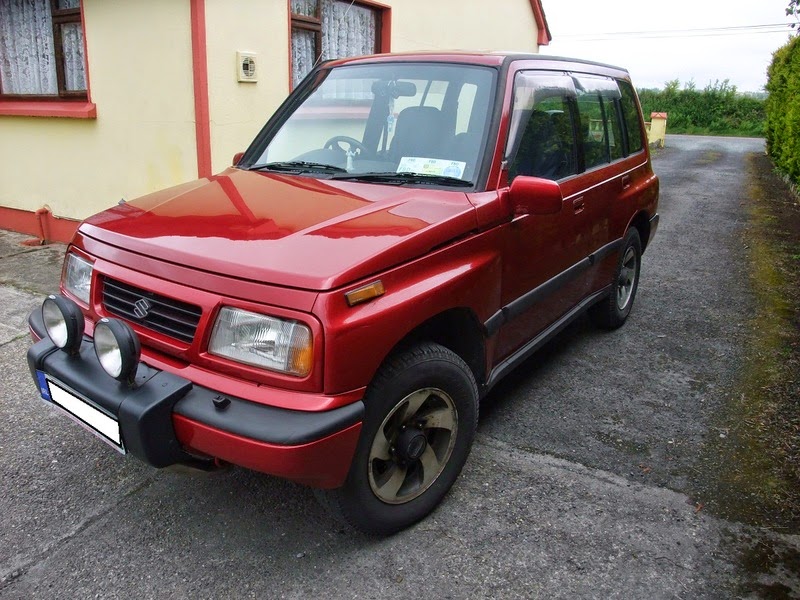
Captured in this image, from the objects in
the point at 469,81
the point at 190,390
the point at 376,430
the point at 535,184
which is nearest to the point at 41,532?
the point at 190,390

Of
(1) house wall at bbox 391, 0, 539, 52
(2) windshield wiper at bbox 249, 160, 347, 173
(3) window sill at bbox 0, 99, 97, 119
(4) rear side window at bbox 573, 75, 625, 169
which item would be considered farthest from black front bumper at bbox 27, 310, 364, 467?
(1) house wall at bbox 391, 0, 539, 52

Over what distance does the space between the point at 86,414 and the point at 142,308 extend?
416mm

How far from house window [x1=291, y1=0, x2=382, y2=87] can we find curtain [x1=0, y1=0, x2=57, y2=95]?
2510 millimetres

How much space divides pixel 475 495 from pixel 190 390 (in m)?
1.34

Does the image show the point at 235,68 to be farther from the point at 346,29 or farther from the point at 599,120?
the point at 599,120

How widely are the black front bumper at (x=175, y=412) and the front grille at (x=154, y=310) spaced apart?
153 mm

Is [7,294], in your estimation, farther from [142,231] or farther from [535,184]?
[535,184]

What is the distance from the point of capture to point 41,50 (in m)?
6.94

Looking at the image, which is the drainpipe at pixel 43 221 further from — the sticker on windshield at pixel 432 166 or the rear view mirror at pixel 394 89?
the sticker on windshield at pixel 432 166

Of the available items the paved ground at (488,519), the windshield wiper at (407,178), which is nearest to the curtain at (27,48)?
the paved ground at (488,519)

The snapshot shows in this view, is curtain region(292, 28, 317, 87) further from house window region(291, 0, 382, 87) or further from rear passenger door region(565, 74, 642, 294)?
rear passenger door region(565, 74, 642, 294)

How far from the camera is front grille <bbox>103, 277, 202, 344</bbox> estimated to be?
226 cm

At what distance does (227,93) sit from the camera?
5910mm

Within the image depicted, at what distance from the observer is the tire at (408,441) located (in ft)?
7.58
